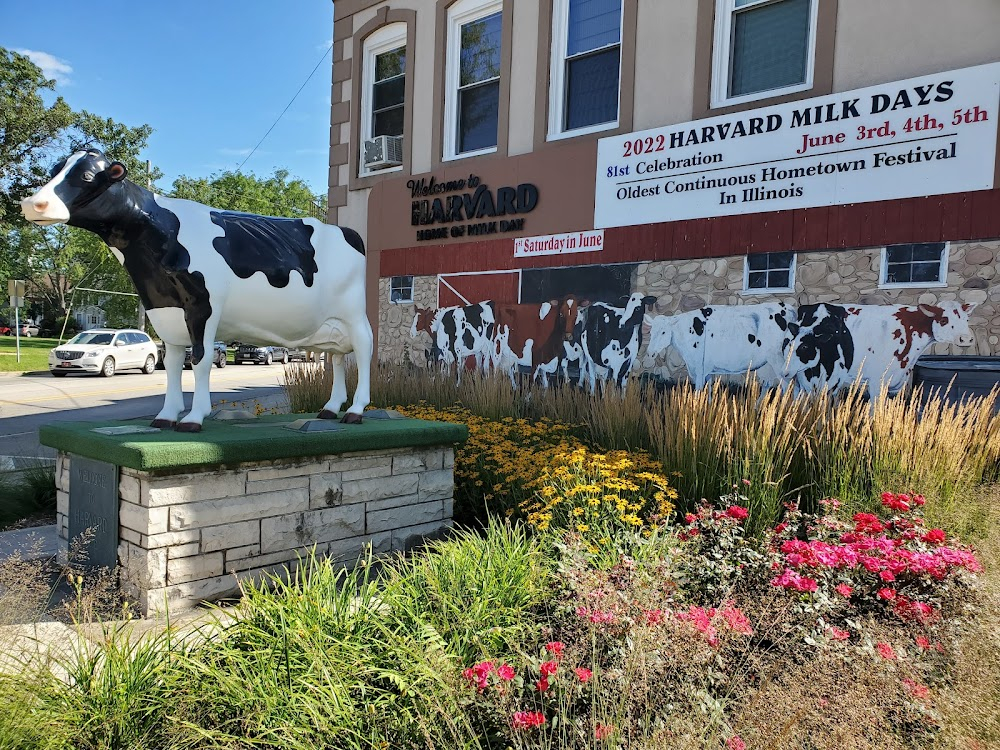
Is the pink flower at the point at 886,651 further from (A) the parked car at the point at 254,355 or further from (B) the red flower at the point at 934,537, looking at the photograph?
(A) the parked car at the point at 254,355

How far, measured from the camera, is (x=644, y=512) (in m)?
4.65

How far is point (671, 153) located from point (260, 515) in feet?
20.7

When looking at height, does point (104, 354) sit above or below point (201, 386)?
below

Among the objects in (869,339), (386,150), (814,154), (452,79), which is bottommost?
(869,339)

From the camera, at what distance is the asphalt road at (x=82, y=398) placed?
1057cm

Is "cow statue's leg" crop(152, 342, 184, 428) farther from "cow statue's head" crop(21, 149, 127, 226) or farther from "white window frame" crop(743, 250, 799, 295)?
"white window frame" crop(743, 250, 799, 295)

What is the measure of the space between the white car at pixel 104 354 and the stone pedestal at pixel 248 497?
64.0 feet

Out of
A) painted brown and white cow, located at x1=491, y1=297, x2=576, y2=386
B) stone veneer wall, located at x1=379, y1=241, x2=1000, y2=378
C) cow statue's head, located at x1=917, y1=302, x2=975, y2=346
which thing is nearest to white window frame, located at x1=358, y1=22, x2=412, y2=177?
painted brown and white cow, located at x1=491, y1=297, x2=576, y2=386

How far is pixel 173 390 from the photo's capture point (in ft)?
15.5

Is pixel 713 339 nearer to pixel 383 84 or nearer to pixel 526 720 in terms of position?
pixel 526 720

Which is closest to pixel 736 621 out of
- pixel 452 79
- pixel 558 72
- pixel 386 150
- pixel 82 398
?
pixel 558 72

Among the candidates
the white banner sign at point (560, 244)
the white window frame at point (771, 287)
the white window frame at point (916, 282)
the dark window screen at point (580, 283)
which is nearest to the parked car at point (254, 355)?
the white banner sign at point (560, 244)

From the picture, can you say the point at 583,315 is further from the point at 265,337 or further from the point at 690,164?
the point at 265,337

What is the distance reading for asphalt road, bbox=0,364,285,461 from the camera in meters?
10.6
